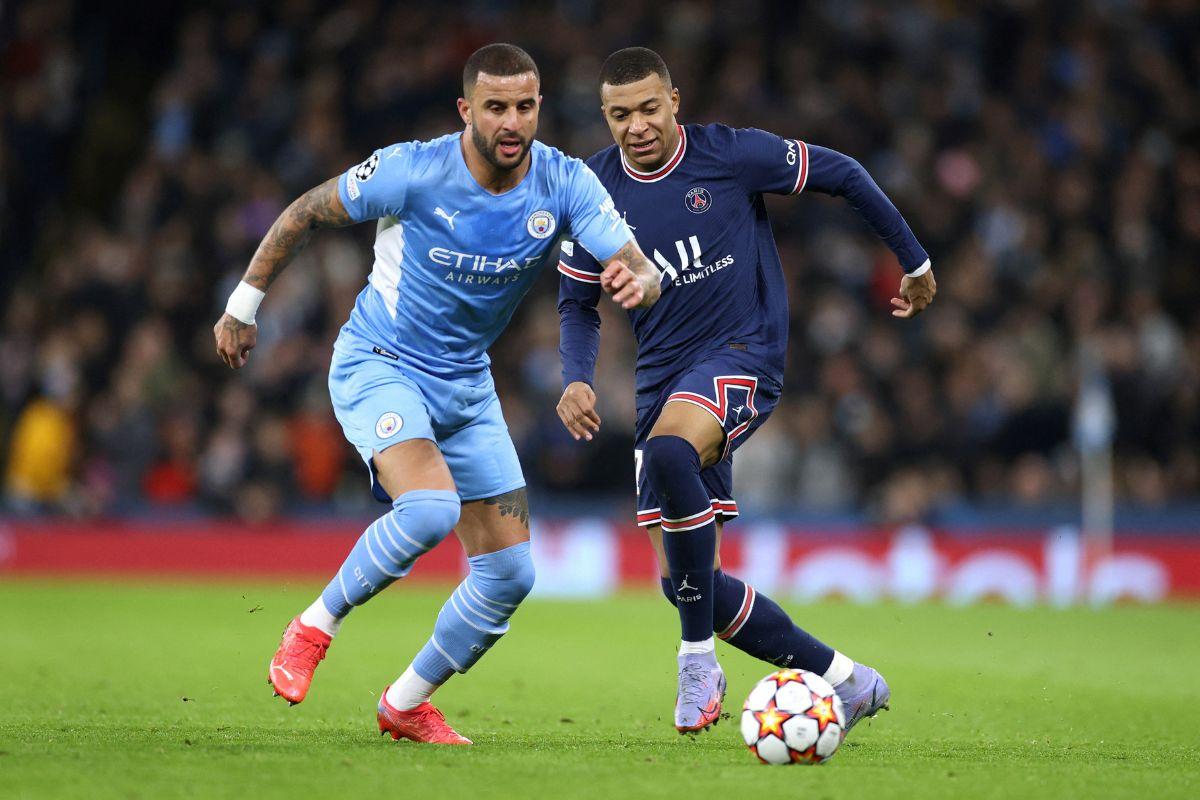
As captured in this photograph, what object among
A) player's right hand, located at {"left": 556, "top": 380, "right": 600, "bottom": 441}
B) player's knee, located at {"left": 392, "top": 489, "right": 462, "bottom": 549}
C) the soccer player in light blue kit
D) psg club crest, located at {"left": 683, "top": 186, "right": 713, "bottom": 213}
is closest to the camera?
player's knee, located at {"left": 392, "top": 489, "right": 462, "bottom": 549}

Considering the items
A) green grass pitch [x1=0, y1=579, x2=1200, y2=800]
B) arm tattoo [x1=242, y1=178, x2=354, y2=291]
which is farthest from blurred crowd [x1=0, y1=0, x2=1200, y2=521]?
arm tattoo [x1=242, y1=178, x2=354, y2=291]

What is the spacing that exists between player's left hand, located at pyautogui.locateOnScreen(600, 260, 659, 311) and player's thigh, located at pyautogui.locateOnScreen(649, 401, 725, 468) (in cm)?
58

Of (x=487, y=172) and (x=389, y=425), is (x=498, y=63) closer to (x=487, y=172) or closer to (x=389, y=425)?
(x=487, y=172)

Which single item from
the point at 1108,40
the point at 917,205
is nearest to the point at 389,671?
the point at 917,205

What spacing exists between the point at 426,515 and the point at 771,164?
7.15 ft

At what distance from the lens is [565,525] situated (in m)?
16.0

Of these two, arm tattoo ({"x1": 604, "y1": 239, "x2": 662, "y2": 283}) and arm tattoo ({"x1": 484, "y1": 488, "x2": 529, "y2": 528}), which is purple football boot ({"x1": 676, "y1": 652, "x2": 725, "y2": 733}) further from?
arm tattoo ({"x1": 604, "y1": 239, "x2": 662, "y2": 283})

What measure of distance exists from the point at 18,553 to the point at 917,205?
9.66 m

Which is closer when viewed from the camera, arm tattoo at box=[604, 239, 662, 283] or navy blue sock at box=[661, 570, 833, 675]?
arm tattoo at box=[604, 239, 662, 283]

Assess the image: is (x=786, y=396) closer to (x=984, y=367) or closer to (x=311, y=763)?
(x=984, y=367)

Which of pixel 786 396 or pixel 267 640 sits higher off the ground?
pixel 786 396

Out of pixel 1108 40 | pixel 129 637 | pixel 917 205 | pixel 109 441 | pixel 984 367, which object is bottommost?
pixel 129 637

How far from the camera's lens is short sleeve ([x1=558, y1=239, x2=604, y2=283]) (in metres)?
7.05

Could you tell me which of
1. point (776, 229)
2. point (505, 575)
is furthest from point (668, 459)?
point (776, 229)
